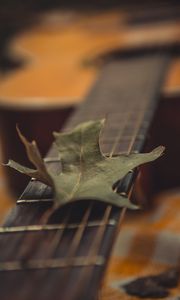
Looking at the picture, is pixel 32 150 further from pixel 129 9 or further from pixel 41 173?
pixel 129 9

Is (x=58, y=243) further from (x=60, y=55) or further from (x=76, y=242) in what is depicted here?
(x=60, y=55)

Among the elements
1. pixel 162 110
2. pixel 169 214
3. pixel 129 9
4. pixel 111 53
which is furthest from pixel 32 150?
pixel 129 9

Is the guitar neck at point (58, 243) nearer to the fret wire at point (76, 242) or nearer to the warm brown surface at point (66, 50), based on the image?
the fret wire at point (76, 242)

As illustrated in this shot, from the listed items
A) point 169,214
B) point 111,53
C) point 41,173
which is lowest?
point 169,214

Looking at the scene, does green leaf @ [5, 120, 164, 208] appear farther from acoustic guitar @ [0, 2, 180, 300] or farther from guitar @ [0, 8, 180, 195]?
guitar @ [0, 8, 180, 195]

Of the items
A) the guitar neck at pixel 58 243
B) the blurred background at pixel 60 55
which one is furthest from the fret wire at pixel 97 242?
the blurred background at pixel 60 55

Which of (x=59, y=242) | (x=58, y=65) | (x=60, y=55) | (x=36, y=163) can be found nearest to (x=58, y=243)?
(x=59, y=242)
